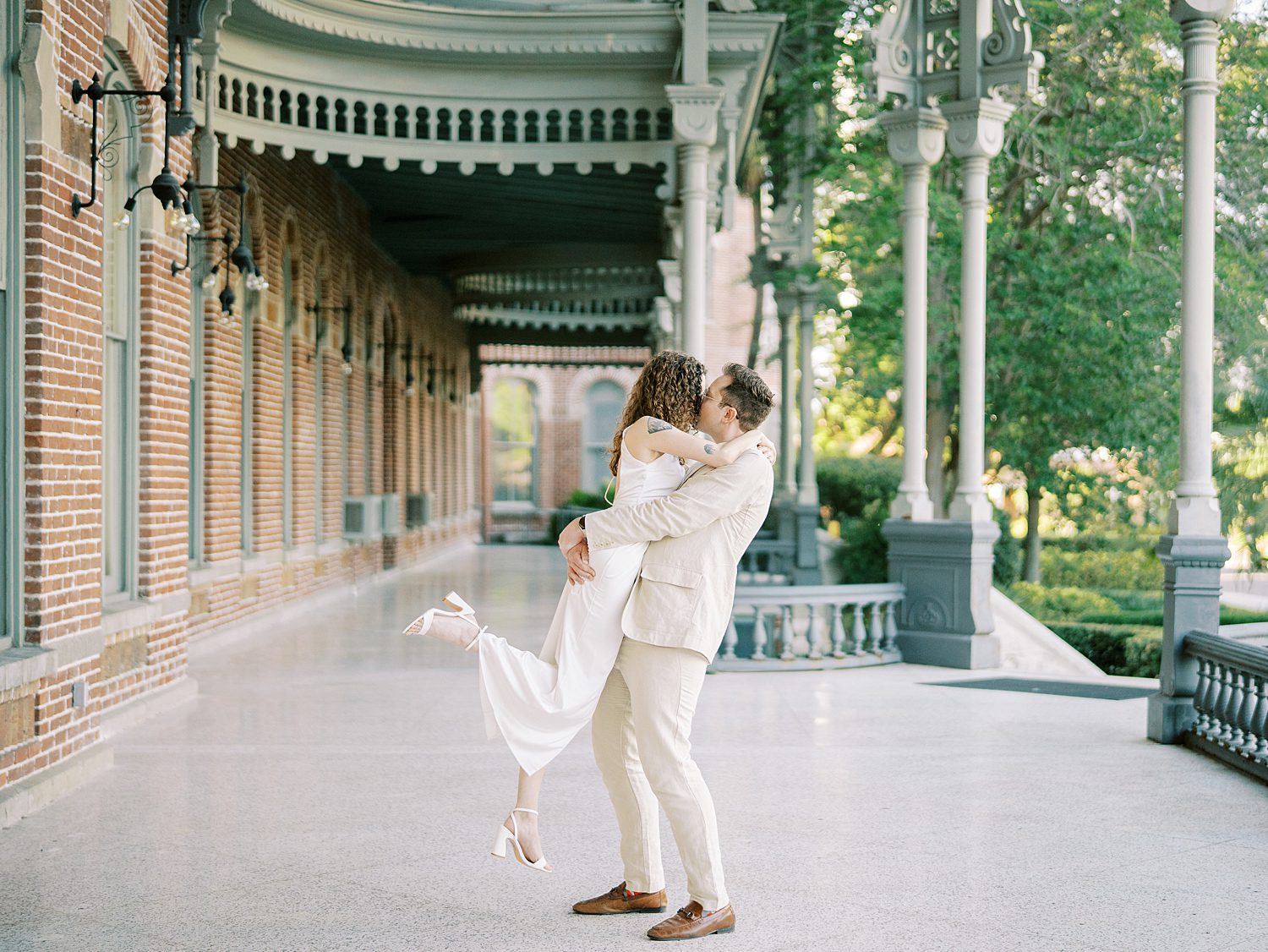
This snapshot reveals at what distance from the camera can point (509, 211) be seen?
17172 millimetres

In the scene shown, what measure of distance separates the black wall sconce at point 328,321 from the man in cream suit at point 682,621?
1205cm

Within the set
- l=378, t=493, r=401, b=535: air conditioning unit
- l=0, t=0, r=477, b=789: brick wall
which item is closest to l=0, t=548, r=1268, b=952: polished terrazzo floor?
l=0, t=0, r=477, b=789: brick wall

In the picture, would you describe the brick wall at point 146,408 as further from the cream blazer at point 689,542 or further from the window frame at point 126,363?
the cream blazer at point 689,542

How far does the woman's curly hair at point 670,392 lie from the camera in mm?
4605

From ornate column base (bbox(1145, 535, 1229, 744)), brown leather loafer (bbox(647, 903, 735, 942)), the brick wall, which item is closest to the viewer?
brown leather loafer (bbox(647, 903, 735, 942))

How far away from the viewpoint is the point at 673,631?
14.6 ft

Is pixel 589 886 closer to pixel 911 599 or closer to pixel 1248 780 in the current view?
pixel 1248 780

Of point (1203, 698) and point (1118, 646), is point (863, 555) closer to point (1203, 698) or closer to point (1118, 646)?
point (1118, 646)

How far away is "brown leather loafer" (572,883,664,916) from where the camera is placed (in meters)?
4.68

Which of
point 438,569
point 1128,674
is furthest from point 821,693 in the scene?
point 438,569

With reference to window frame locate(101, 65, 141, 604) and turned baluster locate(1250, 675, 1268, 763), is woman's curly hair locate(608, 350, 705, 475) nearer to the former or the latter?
turned baluster locate(1250, 675, 1268, 763)

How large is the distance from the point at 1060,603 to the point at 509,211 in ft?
27.9

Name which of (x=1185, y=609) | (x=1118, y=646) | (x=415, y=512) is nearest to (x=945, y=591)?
(x=1185, y=609)

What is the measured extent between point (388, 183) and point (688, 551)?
13610mm
